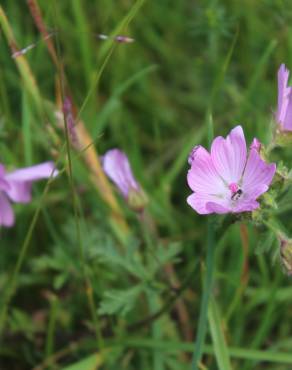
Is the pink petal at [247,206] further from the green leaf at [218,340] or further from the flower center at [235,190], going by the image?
the green leaf at [218,340]

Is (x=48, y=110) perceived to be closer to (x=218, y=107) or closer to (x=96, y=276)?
(x=96, y=276)

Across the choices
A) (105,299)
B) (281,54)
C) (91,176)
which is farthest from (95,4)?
(105,299)

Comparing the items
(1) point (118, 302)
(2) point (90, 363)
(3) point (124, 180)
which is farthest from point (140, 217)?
(2) point (90, 363)

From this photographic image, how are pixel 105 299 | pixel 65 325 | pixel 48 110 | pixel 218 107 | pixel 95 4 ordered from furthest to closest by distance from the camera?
pixel 95 4 → pixel 218 107 → pixel 65 325 → pixel 48 110 → pixel 105 299

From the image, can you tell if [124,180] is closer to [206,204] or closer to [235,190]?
[235,190]

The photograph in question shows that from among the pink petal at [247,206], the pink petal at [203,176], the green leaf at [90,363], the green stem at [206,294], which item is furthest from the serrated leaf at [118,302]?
the pink petal at [247,206]

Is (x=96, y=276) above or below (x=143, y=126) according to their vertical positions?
below
